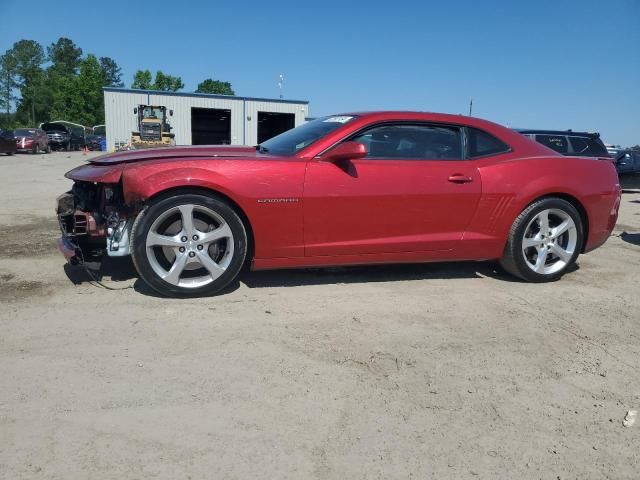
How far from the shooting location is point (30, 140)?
2839 centimetres

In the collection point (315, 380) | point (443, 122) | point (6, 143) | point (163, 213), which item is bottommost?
point (315, 380)

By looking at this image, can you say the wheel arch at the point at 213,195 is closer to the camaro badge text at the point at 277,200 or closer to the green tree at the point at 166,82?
the camaro badge text at the point at 277,200

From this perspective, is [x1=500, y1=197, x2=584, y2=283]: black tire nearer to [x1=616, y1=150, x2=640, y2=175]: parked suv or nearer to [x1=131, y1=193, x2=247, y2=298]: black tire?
[x1=131, y1=193, x2=247, y2=298]: black tire

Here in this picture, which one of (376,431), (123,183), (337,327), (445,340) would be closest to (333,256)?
(337,327)

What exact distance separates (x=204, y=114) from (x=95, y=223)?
35168mm

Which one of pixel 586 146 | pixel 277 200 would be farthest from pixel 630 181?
pixel 277 200

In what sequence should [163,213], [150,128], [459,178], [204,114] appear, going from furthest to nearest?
[204,114]
[150,128]
[459,178]
[163,213]

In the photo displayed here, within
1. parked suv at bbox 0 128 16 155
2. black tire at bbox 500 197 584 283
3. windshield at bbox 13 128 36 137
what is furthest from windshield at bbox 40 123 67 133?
black tire at bbox 500 197 584 283

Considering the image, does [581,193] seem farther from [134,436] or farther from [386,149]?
[134,436]

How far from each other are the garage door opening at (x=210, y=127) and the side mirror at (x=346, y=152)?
111 feet

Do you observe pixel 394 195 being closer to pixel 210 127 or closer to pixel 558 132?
pixel 558 132

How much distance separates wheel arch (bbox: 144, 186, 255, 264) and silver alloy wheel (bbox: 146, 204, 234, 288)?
0.36ft

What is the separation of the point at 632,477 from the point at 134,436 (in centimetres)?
200

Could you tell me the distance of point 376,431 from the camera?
7.25 feet
